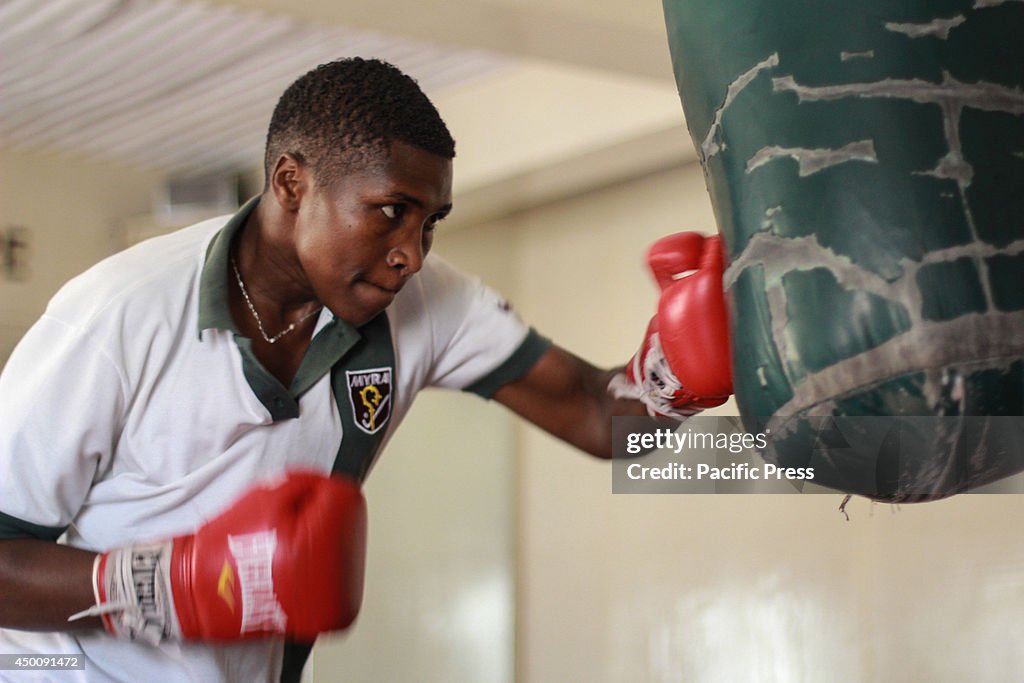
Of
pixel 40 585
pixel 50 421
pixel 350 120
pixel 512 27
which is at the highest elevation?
pixel 512 27

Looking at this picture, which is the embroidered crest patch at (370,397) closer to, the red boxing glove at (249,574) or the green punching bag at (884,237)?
the red boxing glove at (249,574)

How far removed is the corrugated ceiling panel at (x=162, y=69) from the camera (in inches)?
150

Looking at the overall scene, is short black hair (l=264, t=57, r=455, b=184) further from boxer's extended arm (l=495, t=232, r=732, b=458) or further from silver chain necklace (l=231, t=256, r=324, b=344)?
boxer's extended arm (l=495, t=232, r=732, b=458)

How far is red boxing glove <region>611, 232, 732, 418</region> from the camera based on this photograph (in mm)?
1511

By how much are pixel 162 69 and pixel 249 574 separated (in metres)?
3.10

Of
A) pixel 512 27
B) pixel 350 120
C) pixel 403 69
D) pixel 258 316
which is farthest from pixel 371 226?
pixel 403 69

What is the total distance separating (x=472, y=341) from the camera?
6.50 ft

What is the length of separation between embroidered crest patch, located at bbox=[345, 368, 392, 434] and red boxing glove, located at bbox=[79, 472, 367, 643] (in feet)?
0.91

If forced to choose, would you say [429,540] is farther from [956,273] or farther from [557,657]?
[956,273]

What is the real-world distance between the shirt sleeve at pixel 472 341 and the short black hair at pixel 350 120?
33 cm

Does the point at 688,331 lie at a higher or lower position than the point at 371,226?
lower

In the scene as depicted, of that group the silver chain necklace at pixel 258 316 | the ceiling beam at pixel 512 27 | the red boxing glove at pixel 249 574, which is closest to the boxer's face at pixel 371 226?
the silver chain necklace at pixel 258 316

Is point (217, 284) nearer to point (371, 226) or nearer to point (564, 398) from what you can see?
point (371, 226)

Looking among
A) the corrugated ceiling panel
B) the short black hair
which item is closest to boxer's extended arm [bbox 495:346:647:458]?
the short black hair
